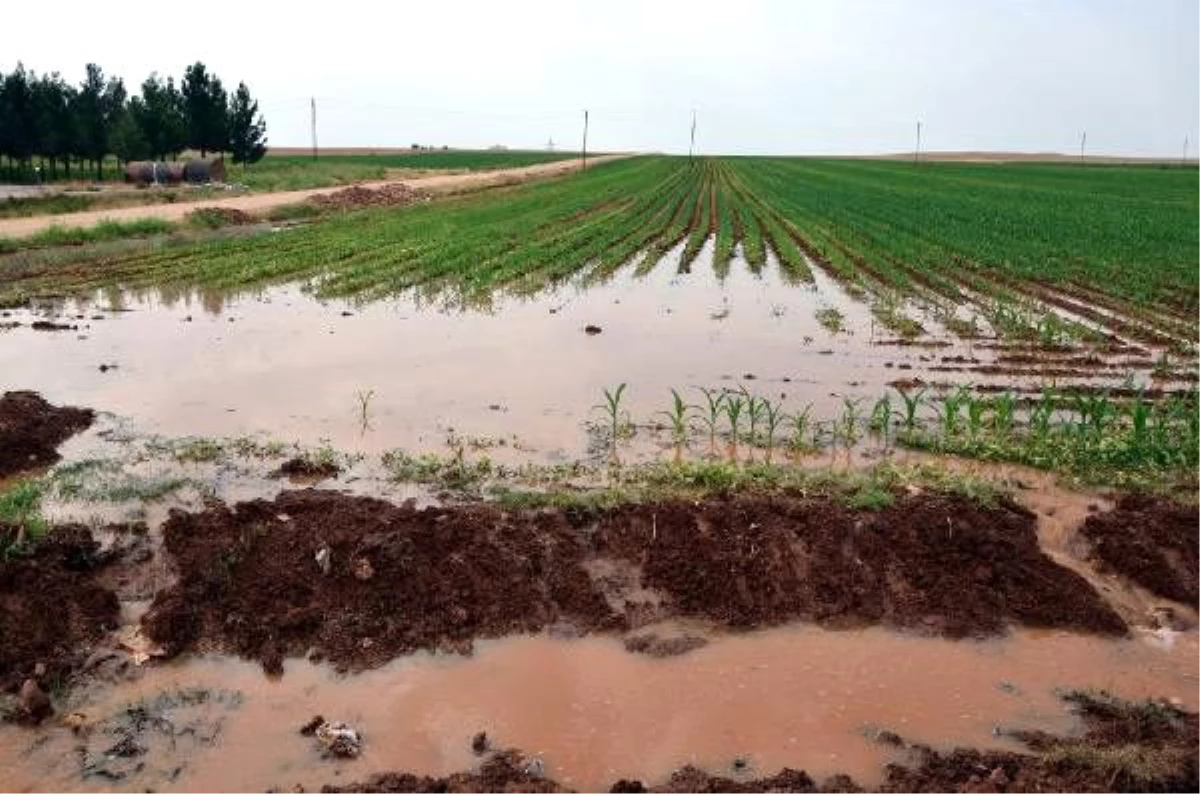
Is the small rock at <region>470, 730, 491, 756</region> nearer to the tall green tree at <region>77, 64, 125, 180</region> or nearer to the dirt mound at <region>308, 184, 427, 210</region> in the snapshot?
the dirt mound at <region>308, 184, 427, 210</region>

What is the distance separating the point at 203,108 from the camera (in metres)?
62.8

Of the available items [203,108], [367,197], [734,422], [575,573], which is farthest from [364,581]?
[203,108]

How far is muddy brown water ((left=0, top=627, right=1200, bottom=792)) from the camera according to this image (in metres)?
4.96

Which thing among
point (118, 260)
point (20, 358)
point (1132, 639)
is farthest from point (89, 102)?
point (1132, 639)

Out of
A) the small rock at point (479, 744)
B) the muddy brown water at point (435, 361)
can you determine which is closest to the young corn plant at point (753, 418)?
the muddy brown water at point (435, 361)

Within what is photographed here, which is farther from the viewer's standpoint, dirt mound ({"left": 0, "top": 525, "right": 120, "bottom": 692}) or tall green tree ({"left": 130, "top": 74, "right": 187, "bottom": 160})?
tall green tree ({"left": 130, "top": 74, "right": 187, "bottom": 160})

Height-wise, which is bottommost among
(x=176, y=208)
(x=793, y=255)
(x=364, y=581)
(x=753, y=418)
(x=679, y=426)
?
(x=364, y=581)

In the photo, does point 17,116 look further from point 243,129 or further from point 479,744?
point 479,744

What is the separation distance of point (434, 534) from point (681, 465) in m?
2.54

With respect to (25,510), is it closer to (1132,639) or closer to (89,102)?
(1132,639)

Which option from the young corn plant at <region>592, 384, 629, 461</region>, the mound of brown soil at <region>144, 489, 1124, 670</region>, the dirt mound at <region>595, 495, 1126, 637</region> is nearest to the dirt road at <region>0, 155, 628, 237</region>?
the young corn plant at <region>592, 384, 629, 461</region>

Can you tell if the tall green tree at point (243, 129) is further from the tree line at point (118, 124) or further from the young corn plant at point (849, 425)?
the young corn plant at point (849, 425)

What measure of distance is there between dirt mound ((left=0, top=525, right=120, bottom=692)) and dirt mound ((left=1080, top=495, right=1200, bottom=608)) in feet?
23.0

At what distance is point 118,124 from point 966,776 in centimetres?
5979
